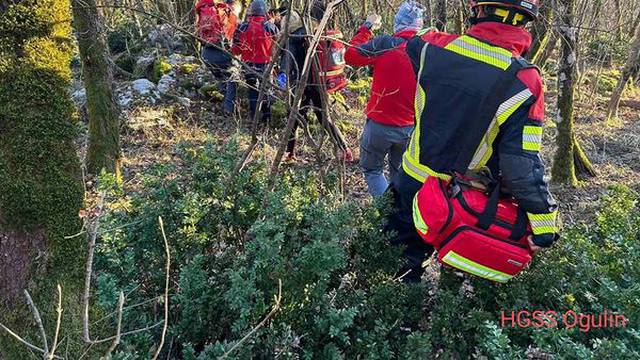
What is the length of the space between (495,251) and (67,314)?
217 centimetres

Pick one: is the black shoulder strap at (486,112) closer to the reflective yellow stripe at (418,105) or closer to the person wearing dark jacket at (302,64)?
the reflective yellow stripe at (418,105)

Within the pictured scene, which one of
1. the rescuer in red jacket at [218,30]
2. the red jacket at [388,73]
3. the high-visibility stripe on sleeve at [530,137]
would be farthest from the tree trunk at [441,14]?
the high-visibility stripe on sleeve at [530,137]

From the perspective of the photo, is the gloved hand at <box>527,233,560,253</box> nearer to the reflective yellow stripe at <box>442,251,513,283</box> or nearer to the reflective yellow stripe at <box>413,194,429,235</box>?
the reflective yellow stripe at <box>442,251,513,283</box>

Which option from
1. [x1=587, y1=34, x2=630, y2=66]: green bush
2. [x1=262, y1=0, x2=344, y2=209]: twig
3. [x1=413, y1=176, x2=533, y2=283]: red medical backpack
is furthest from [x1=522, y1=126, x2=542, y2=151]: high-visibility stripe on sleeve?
[x1=587, y1=34, x2=630, y2=66]: green bush

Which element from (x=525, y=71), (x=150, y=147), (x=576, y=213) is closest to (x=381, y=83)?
(x=525, y=71)

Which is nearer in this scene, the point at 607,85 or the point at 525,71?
the point at 525,71

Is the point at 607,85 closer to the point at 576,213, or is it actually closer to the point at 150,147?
the point at 576,213

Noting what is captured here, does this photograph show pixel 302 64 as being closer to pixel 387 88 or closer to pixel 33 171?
pixel 387 88

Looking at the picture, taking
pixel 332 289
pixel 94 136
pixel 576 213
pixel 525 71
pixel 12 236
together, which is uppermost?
pixel 525 71

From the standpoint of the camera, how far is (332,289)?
275 cm

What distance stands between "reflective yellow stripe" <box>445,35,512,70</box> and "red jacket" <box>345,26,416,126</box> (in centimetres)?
117

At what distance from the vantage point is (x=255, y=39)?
702 cm

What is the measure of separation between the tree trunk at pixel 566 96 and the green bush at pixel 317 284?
9.46ft

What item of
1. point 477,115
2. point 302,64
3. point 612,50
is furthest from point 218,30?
point 612,50
